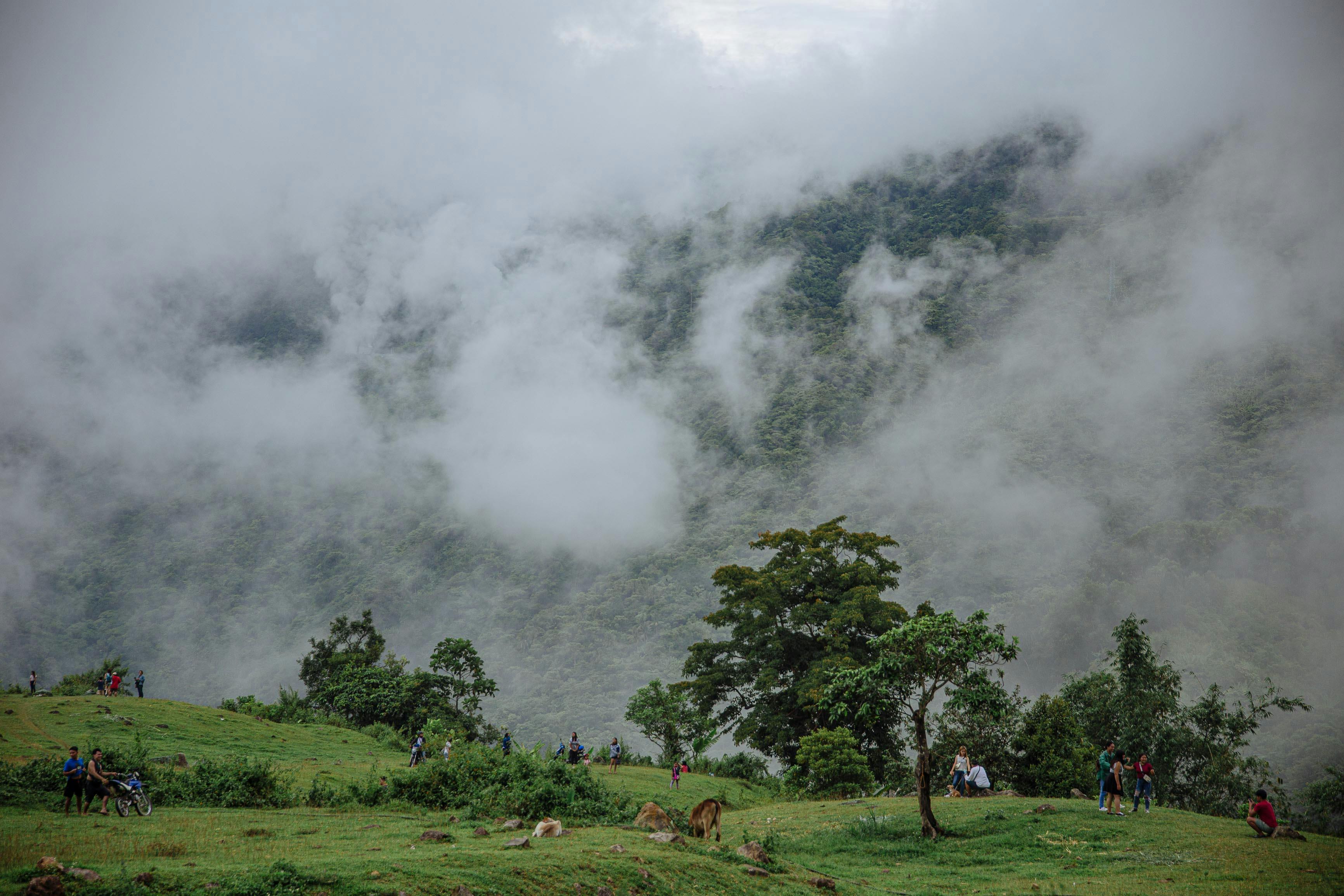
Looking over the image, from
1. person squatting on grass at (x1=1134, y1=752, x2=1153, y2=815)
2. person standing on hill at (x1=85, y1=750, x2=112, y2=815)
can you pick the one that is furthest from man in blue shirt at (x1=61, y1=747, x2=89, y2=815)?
person squatting on grass at (x1=1134, y1=752, x2=1153, y2=815)

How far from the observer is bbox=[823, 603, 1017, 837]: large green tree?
21078 mm

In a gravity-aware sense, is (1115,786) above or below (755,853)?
above

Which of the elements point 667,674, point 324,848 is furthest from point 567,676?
point 324,848

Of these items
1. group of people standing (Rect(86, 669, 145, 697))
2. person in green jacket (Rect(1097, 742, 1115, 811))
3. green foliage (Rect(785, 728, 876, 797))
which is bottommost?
green foliage (Rect(785, 728, 876, 797))

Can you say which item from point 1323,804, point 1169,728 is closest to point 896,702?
point 1169,728

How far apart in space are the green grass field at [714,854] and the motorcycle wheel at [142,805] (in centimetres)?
25

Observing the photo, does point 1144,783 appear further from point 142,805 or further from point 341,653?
point 341,653

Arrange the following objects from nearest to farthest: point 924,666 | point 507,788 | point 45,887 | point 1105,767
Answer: point 45,887 < point 507,788 < point 924,666 < point 1105,767

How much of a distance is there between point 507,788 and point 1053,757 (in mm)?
20229

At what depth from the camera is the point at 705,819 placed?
1905 cm

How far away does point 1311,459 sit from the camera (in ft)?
518

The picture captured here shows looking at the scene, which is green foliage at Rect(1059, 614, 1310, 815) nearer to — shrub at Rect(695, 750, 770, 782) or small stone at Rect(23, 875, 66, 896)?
shrub at Rect(695, 750, 770, 782)

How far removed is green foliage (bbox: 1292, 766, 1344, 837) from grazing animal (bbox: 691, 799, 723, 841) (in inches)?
1155

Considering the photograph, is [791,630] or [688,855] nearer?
[688,855]
